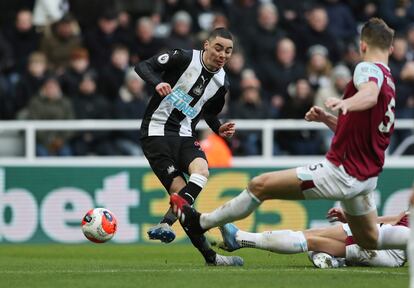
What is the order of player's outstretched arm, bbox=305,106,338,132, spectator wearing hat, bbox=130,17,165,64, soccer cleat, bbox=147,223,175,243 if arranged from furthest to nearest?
Answer: spectator wearing hat, bbox=130,17,165,64 → soccer cleat, bbox=147,223,175,243 → player's outstretched arm, bbox=305,106,338,132

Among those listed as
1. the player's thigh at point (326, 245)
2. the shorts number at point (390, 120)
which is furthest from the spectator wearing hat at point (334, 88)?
the shorts number at point (390, 120)

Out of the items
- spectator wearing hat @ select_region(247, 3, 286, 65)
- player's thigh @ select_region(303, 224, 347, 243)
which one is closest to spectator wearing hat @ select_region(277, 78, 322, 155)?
spectator wearing hat @ select_region(247, 3, 286, 65)

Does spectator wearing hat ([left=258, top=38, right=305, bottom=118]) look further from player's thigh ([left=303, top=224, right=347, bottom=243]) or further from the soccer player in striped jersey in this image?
player's thigh ([left=303, top=224, right=347, bottom=243])

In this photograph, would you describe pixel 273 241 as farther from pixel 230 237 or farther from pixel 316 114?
pixel 316 114

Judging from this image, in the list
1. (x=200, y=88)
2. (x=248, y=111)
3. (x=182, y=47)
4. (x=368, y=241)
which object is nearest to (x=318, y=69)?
(x=248, y=111)

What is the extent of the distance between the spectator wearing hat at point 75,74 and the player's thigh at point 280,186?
355 inches

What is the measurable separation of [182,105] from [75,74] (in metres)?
7.06

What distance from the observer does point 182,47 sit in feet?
60.6

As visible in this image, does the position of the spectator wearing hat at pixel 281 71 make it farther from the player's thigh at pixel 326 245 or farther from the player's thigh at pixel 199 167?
the player's thigh at pixel 326 245

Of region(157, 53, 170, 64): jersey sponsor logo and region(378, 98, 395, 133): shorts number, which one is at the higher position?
region(157, 53, 170, 64): jersey sponsor logo

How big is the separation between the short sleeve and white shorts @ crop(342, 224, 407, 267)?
83.8 inches

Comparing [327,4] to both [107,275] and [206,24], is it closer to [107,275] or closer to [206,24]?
[206,24]

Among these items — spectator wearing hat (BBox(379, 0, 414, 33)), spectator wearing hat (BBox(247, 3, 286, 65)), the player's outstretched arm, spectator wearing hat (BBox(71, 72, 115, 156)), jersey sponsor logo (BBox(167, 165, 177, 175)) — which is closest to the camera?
the player's outstretched arm

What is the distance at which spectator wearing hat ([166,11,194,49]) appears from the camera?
18734mm
